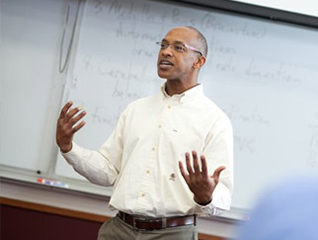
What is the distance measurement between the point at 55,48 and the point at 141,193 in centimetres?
143

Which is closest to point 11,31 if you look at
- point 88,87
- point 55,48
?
point 55,48

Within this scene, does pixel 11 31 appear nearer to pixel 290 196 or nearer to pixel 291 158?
pixel 291 158

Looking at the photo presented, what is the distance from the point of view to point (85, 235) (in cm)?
288

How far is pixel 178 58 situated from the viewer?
1931 mm

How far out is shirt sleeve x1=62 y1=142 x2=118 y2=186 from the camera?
1846 millimetres

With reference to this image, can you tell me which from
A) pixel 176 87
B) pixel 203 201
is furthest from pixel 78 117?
pixel 203 201

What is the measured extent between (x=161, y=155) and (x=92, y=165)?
0.98 ft

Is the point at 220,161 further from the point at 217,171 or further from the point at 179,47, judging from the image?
the point at 179,47

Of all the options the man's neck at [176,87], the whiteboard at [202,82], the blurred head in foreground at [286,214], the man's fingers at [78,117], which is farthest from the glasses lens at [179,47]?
the blurred head in foreground at [286,214]

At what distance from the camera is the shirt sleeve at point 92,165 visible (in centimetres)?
185

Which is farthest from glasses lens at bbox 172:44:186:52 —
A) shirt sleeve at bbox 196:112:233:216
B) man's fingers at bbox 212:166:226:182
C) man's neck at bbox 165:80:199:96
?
man's fingers at bbox 212:166:226:182

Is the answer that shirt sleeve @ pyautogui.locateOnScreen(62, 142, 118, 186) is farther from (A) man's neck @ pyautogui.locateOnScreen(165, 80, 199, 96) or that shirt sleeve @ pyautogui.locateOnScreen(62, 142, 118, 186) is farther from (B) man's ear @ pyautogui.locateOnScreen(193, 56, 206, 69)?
(B) man's ear @ pyautogui.locateOnScreen(193, 56, 206, 69)

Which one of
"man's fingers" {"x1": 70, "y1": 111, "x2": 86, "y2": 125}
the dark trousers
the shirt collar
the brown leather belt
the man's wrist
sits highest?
the shirt collar

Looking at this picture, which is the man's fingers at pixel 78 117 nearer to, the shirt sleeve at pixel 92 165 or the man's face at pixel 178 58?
the shirt sleeve at pixel 92 165
